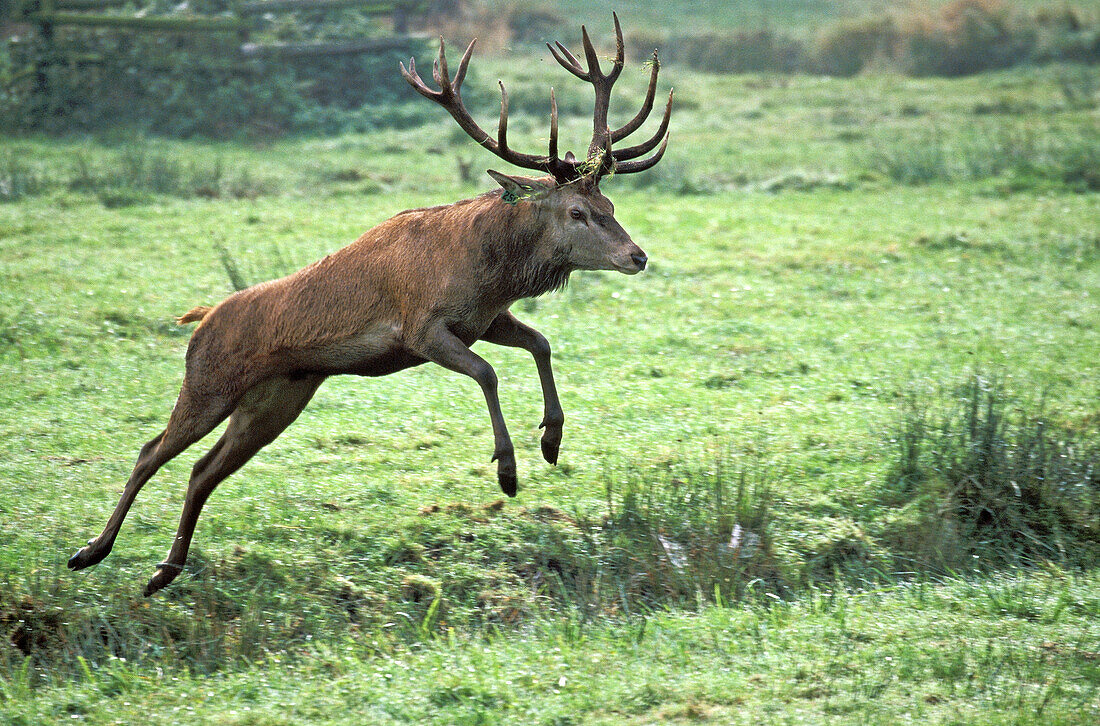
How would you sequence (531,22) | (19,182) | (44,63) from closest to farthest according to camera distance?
(19,182) < (44,63) < (531,22)

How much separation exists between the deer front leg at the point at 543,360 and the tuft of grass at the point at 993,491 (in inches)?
87.5

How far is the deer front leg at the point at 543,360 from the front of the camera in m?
6.00

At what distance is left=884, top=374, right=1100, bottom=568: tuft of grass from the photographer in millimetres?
Result: 6828

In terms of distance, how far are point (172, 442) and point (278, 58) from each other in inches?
590

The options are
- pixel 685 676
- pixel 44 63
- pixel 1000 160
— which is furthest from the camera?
pixel 44 63

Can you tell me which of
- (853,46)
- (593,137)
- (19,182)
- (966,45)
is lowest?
(19,182)

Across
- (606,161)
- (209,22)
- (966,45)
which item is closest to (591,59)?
(606,161)

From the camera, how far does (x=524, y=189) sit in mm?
5855

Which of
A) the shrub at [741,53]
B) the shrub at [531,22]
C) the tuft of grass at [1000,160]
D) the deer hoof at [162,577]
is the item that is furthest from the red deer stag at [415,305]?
the shrub at [531,22]

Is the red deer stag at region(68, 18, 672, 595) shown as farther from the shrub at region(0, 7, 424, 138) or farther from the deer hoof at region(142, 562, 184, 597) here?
the shrub at region(0, 7, 424, 138)

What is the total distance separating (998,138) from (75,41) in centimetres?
1447

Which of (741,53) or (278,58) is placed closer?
(278,58)

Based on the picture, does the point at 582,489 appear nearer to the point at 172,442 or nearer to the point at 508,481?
the point at 508,481

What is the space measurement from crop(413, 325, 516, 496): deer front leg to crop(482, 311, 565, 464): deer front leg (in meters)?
0.36
